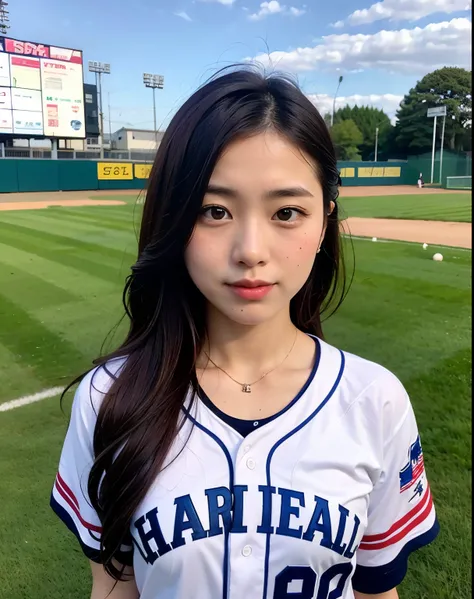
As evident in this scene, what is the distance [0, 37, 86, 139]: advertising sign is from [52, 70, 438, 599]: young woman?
32533 millimetres

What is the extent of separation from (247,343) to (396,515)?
555mm

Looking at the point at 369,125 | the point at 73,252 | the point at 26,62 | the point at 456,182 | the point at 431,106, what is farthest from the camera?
the point at 369,125

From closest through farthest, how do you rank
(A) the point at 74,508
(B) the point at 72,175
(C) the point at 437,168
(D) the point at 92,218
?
(A) the point at 74,508
(D) the point at 92,218
(B) the point at 72,175
(C) the point at 437,168

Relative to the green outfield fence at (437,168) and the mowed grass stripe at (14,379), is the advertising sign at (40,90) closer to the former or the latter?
the mowed grass stripe at (14,379)

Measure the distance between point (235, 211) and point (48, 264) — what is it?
940cm

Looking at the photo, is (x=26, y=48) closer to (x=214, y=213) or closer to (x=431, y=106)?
(x=214, y=213)

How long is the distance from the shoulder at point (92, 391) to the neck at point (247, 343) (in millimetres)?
256

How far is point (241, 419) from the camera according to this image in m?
1.32

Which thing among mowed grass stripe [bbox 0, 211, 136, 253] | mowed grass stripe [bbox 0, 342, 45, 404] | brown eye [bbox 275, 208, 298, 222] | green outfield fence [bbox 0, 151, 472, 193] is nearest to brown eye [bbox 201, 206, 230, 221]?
brown eye [bbox 275, 208, 298, 222]

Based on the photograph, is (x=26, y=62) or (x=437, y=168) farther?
(x=437, y=168)

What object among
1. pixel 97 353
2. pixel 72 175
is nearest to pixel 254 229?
pixel 97 353

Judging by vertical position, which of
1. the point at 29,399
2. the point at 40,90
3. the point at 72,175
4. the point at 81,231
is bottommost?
the point at 29,399

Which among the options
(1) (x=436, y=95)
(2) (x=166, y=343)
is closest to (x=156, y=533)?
(2) (x=166, y=343)

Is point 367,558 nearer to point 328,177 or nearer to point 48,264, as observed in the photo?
point 328,177
